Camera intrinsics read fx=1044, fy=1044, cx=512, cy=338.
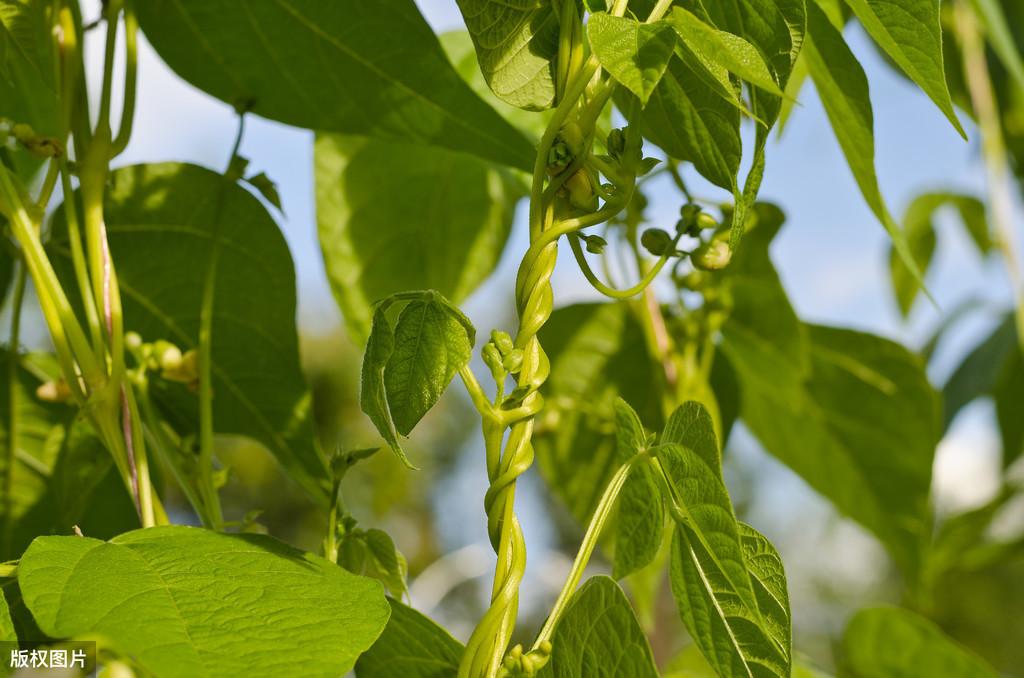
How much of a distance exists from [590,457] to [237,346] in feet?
0.66

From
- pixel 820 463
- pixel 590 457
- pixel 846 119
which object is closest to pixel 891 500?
pixel 820 463

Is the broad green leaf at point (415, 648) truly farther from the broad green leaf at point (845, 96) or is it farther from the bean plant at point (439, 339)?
the broad green leaf at point (845, 96)

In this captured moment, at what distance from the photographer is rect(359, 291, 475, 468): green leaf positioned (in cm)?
25

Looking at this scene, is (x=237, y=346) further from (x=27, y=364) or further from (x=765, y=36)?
(x=765, y=36)

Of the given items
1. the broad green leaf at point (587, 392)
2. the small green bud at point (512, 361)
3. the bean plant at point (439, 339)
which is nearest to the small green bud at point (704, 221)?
the bean plant at point (439, 339)

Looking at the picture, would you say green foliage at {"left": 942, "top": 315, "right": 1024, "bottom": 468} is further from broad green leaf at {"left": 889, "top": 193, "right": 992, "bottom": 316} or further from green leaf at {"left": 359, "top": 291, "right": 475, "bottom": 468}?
green leaf at {"left": 359, "top": 291, "right": 475, "bottom": 468}

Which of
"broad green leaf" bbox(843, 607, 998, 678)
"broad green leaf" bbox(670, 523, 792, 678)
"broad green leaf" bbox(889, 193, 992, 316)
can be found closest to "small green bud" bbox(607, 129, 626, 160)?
"broad green leaf" bbox(670, 523, 792, 678)

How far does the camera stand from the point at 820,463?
1.91 feet

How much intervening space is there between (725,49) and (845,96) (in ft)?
0.37

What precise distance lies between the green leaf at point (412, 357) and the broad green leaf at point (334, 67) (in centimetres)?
13

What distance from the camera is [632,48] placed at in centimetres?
24

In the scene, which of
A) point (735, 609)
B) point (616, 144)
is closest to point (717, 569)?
point (735, 609)

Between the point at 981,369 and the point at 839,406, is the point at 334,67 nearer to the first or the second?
the point at 839,406

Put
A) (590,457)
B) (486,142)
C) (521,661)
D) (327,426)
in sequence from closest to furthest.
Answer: (521,661) → (486,142) → (590,457) → (327,426)
